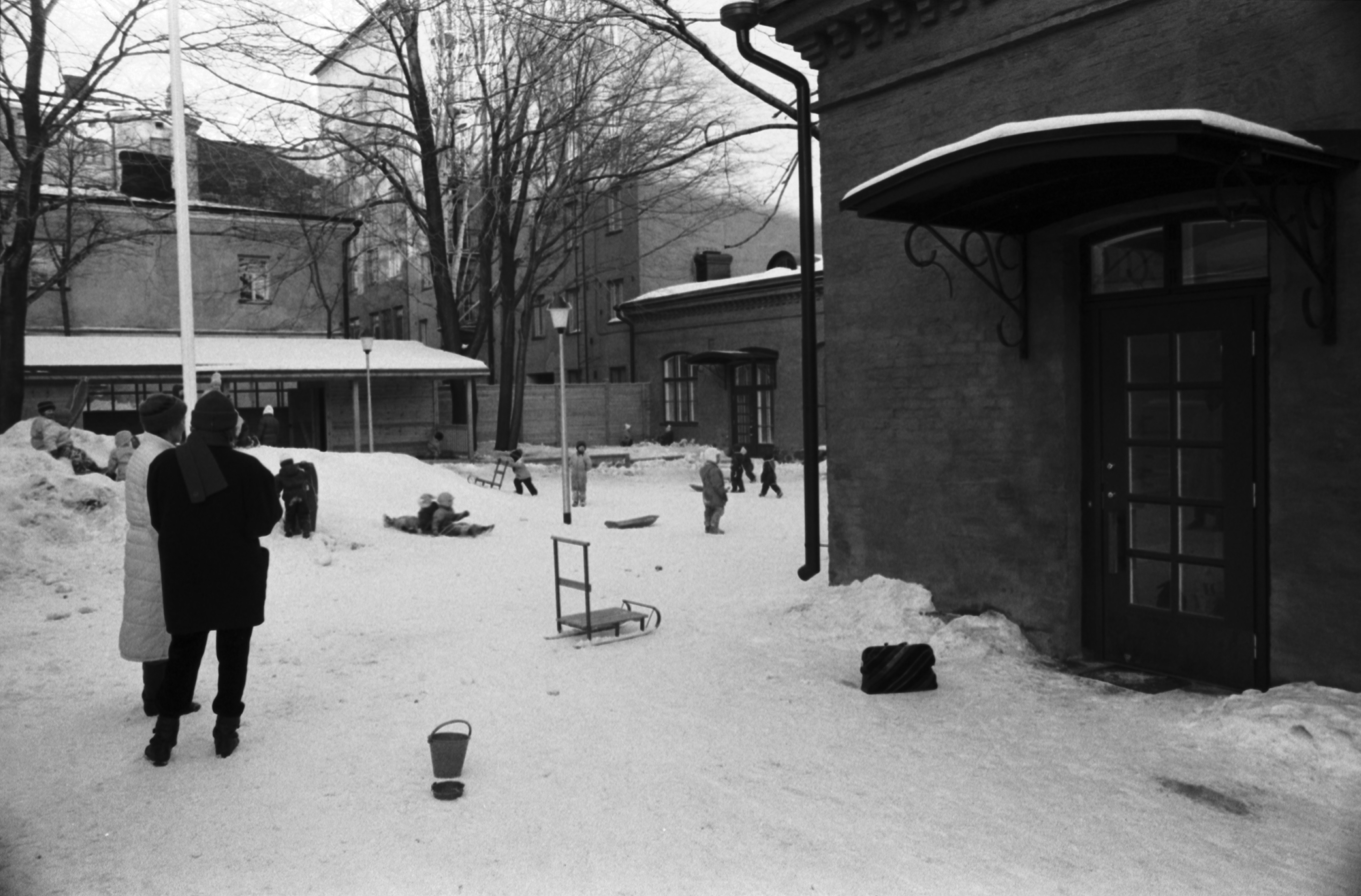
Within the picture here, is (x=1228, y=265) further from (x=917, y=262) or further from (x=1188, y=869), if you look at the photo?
(x=1188, y=869)

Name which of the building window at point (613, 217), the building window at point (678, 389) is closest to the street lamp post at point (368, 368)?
the building window at point (678, 389)

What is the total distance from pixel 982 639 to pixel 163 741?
553 cm

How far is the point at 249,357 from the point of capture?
1110 inches

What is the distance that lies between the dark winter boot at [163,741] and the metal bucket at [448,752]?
149cm

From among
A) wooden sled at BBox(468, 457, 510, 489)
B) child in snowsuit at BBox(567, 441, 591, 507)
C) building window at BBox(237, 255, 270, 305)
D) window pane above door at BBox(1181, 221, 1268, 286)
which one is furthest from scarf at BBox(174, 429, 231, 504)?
building window at BBox(237, 255, 270, 305)

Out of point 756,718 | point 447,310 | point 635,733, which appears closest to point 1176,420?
point 756,718

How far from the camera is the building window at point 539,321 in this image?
→ 40.8 meters

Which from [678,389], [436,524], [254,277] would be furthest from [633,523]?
[254,277]

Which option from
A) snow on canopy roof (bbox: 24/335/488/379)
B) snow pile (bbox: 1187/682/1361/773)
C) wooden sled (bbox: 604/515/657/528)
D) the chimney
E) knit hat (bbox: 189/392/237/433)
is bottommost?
snow pile (bbox: 1187/682/1361/773)

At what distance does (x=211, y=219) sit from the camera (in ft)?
103

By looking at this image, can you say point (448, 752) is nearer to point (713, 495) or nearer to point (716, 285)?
point (713, 495)

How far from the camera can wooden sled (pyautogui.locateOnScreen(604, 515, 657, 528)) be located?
639 inches

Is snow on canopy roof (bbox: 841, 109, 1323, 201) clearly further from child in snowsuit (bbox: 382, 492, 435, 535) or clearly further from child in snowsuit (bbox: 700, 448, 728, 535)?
child in snowsuit (bbox: 382, 492, 435, 535)

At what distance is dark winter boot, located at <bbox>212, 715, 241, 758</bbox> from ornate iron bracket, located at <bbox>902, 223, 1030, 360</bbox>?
531 cm
